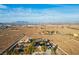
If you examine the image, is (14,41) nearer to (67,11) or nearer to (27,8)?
(27,8)

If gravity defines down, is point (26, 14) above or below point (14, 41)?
above
